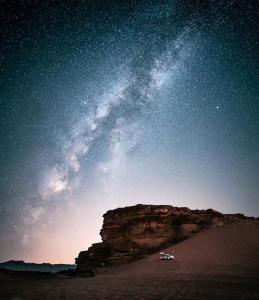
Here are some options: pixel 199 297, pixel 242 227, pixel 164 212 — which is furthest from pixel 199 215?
pixel 199 297

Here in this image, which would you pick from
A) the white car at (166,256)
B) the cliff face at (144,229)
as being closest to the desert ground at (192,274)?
the white car at (166,256)

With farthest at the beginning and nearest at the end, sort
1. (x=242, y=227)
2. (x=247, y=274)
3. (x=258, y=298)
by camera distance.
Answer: (x=242, y=227) < (x=247, y=274) < (x=258, y=298)

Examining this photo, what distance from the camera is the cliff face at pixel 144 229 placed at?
115ft

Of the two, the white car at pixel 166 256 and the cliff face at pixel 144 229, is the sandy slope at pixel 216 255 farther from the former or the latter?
the cliff face at pixel 144 229

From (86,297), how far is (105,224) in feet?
98.2

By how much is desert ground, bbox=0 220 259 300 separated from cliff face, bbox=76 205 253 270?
16.7 feet

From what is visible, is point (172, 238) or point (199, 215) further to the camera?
point (199, 215)

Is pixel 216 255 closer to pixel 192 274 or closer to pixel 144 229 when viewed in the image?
pixel 192 274

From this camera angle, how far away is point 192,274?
64.8ft

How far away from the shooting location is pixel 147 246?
3497 centimetres

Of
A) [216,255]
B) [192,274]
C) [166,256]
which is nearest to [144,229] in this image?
[166,256]

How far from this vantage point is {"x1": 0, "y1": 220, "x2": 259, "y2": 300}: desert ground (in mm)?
14078

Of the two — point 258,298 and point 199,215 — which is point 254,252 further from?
point 258,298

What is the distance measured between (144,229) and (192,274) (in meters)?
16.7
